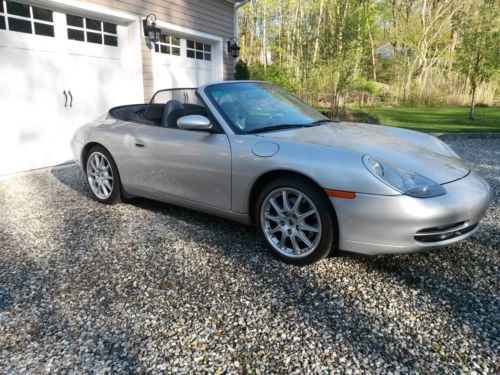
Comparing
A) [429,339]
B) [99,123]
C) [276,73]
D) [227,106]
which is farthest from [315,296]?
[276,73]

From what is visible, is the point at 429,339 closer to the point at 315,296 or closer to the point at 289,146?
the point at 315,296

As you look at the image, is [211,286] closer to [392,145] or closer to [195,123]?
[195,123]

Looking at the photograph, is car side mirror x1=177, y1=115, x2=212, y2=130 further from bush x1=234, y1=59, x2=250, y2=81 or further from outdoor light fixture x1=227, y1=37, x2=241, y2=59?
bush x1=234, y1=59, x2=250, y2=81

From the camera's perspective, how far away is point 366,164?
8.14 feet

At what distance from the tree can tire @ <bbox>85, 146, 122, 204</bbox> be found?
1099cm

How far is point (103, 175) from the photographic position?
4344mm

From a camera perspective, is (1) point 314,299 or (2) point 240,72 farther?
(2) point 240,72

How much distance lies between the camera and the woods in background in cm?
1102

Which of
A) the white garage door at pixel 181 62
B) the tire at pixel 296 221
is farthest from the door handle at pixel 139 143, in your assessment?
the white garage door at pixel 181 62

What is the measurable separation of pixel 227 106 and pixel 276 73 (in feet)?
45.8

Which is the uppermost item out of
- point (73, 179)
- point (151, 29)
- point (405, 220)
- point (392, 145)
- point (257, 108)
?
point (151, 29)

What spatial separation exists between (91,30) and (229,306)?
6725 millimetres

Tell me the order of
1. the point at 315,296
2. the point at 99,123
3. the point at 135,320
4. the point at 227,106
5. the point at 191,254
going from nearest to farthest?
the point at 135,320 → the point at 315,296 → the point at 191,254 → the point at 227,106 → the point at 99,123

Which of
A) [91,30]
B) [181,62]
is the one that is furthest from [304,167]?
[181,62]
